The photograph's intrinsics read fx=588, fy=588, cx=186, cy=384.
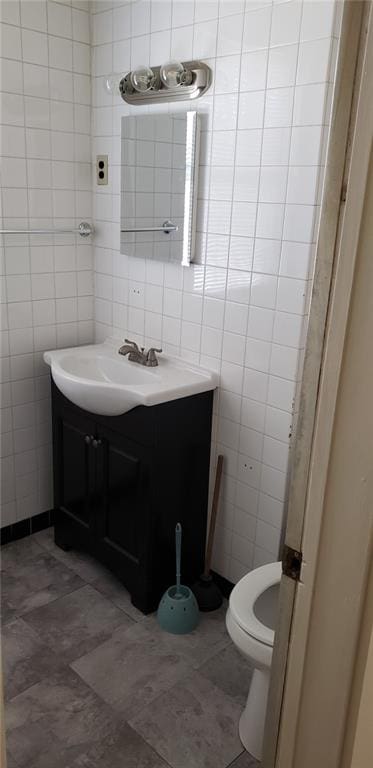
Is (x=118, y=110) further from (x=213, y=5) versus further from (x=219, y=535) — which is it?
(x=219, y=535)

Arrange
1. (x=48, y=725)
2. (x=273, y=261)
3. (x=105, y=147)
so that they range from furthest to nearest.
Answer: (x=105, y=147) → (x=273, y=261) → (x=48, y=725)

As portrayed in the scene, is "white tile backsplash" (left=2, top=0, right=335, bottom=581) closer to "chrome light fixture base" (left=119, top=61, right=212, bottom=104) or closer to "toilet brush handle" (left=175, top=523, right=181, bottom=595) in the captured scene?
"chrome light fixture base" (left=119, top=61, right=212, bottom=104)

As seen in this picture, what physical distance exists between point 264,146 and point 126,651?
1811 mm

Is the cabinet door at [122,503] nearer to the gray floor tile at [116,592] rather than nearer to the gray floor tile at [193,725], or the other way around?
the gray floor tile at [116,592]

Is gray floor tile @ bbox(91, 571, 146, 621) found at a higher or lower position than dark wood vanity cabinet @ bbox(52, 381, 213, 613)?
lower

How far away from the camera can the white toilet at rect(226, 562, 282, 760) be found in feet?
5.30

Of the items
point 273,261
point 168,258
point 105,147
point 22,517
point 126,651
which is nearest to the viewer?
point 273,261

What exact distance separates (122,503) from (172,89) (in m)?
1.56

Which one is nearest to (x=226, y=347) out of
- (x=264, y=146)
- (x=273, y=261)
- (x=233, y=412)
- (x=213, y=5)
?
(x=233, y=412)

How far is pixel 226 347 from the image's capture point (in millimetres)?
2197

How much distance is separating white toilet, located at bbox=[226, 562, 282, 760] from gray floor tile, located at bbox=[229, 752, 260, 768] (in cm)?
2

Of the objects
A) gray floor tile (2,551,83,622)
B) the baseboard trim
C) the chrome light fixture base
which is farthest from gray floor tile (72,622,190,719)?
the chrome light fixture base

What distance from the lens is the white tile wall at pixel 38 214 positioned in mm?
2336

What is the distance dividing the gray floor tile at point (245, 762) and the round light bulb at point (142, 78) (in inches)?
89.8
